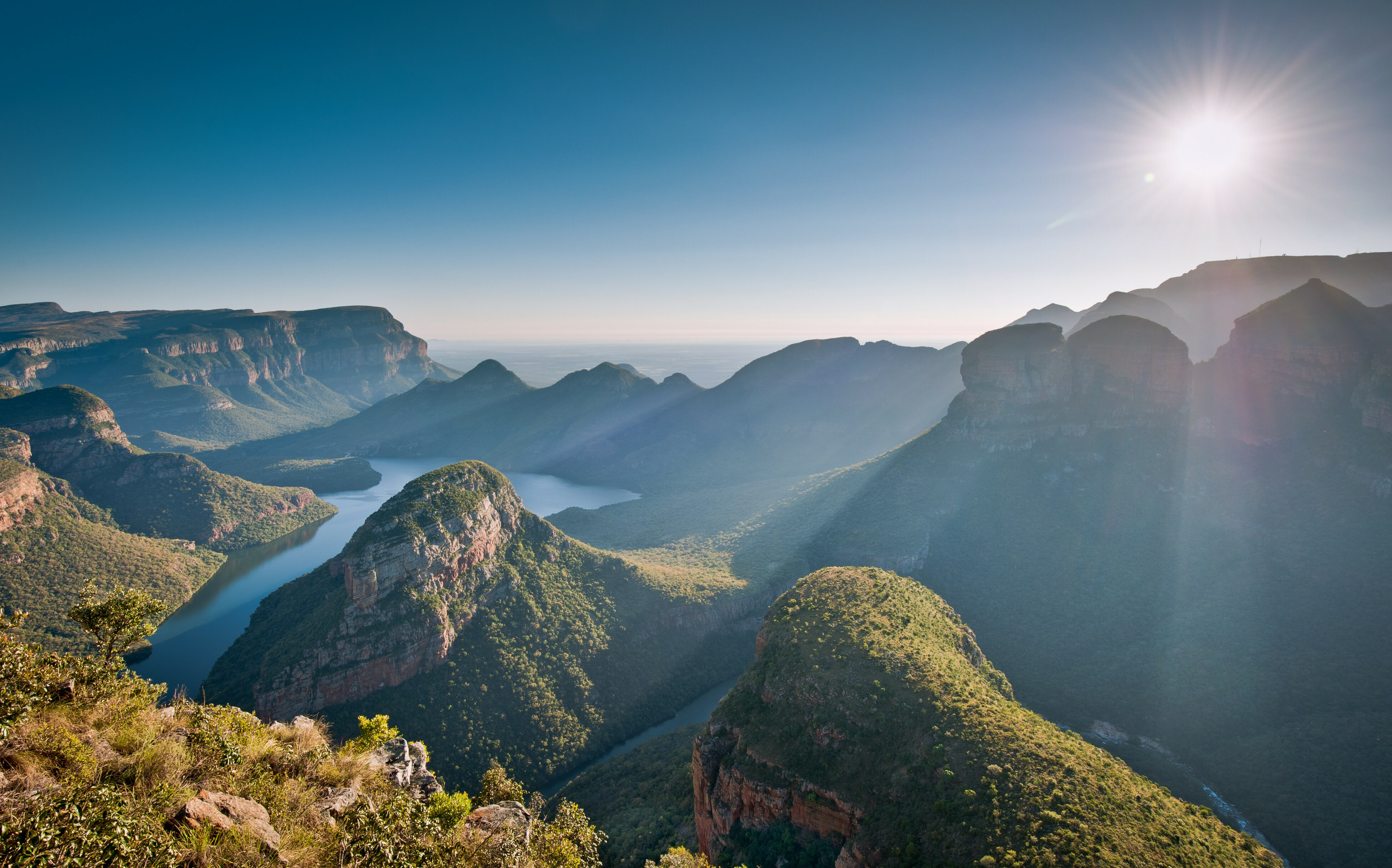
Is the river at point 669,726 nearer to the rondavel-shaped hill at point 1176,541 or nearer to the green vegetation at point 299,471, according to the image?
the rondavel-shaped hill at point 1176,541

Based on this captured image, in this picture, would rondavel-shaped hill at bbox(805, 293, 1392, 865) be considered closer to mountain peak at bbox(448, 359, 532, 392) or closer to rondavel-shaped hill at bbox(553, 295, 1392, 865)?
rondavel-shaped hill at bbox(553, 295, 1392, 865)

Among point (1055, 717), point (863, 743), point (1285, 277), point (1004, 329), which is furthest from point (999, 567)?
point (1285, 277)

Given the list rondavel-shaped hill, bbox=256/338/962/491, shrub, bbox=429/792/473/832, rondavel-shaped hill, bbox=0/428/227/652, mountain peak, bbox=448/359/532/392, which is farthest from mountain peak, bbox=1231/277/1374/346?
mountain peak, bbox=448/359/532/392

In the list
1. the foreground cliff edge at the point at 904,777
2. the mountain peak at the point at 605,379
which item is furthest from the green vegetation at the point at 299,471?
the foreground cliff edge at the point at 904,777

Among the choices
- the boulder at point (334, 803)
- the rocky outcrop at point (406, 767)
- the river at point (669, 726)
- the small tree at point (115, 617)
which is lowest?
the river at point (669, 726)

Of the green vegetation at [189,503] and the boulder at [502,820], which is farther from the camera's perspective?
the green vegetation at [189,503]

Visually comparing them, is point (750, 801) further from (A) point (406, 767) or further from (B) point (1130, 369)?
(B) point (1130, 369)

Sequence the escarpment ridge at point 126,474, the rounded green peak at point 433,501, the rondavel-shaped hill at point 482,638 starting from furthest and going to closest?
the escarpment ridge at point 126,474, the rounded green peak at point 433,501, the rondavel-shaped hill at point 482,638
